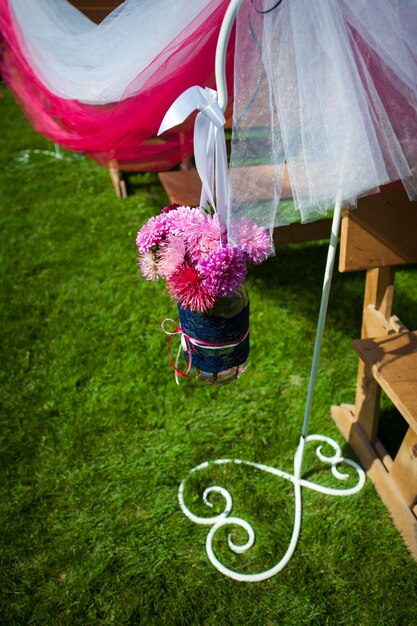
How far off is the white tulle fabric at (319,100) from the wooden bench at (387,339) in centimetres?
43

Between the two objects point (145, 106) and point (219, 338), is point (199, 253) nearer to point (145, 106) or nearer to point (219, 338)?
point (219, 338)

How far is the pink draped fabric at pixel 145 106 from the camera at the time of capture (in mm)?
1384

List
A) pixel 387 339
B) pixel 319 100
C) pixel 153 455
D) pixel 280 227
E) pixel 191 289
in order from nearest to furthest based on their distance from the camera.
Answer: pixel 319 100, pixel 191 289, pixel 387 339, pixel 153 455, pixel 280 227

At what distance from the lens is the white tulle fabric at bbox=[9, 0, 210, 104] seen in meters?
1.33

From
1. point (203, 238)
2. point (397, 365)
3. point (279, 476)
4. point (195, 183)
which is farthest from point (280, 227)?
point (203, 238)

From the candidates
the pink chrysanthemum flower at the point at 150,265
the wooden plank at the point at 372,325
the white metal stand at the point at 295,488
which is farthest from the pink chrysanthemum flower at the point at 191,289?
the wooden plank at the point at 372,325

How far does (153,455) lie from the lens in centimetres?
223

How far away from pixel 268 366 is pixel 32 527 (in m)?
1.34

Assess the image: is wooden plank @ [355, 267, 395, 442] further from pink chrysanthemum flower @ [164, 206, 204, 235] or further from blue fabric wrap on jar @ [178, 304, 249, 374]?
pink chrysanthemum flower @ [164, 206, 204, 235]

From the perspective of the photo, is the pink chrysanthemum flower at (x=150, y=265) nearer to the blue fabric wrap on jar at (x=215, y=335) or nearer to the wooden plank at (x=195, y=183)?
the blue fabric wrap on jar at (x=215, y=335)

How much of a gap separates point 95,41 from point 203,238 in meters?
0.79

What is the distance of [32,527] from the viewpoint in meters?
1.98

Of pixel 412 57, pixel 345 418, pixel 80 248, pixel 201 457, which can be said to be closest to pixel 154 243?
pixel 412 57

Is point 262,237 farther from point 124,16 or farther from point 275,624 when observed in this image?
point 275,624
